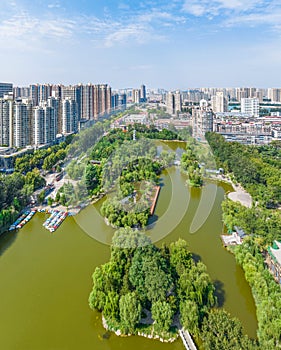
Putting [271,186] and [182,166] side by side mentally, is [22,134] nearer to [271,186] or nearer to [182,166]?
[182,166]

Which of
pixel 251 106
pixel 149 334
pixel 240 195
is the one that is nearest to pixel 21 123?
pixel 240 195

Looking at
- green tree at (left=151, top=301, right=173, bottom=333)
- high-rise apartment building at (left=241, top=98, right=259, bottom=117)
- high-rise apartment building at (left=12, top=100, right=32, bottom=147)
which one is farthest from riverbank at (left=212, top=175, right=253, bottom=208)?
high-rise apartment building at (left=241, top=98, right=259, bottom=117)

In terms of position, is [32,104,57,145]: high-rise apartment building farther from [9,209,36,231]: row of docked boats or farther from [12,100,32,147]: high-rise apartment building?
[9,209,36,231]: row of docked boats

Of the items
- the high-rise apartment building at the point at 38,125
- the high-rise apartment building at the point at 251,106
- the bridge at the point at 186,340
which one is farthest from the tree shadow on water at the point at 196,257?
the high-rise apartment building at the point at 251,106

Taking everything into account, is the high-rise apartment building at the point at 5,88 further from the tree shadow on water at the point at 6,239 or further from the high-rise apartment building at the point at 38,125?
the tree shadow on water at the point at 6,239

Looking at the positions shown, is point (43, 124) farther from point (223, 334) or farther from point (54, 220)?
point (223, 334)

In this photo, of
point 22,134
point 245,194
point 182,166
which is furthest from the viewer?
point 22,134

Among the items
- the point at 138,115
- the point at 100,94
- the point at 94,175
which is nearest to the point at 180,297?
the point at 94,175
